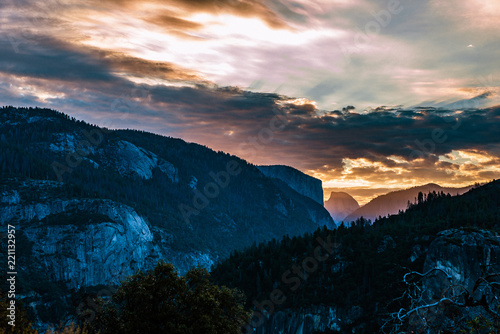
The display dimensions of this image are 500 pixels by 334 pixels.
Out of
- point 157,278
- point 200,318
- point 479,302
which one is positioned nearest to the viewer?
point 479,302

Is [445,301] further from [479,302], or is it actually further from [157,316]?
[157,316]

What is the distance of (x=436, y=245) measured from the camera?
193 meters

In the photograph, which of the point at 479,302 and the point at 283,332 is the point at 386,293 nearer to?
the point at 283,332

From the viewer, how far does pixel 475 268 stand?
190 metres

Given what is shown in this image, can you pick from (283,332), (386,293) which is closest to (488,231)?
(386,293)

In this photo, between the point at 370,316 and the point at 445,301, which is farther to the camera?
the point at 370,316

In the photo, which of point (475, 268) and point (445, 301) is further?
point (475, 268)

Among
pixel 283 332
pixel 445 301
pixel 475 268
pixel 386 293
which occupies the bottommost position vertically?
pixel 283 332

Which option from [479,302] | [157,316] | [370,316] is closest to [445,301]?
[479,302]

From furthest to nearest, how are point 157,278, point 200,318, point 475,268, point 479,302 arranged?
1. point 475,268
2. point 157,278
3. point 200,318
4. point 479,302

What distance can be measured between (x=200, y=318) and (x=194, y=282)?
7.68 m

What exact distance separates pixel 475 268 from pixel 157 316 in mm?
187110

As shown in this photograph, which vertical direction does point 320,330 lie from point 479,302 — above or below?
below

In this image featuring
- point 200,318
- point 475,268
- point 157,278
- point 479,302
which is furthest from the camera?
point 475,268
